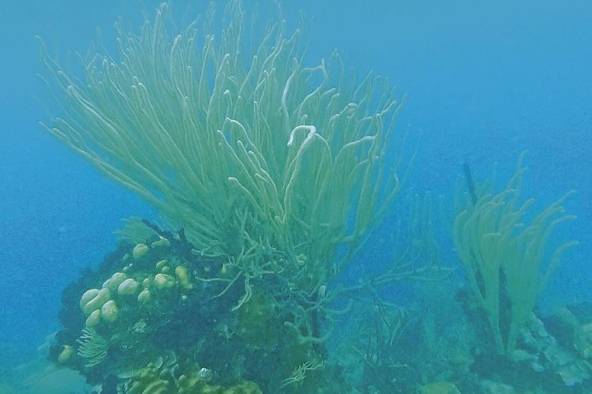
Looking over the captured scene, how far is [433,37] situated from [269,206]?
97.1 feet

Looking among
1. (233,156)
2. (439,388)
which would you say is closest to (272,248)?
(233,156)

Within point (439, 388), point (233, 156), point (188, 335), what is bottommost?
point (439, 388)

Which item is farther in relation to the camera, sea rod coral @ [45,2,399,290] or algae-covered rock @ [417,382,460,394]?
algae-covered rock @ [417,382,460,394]

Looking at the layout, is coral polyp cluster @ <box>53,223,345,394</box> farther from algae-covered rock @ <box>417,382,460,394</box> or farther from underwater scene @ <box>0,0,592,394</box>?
algae-covered rock @ <box>417,382,460,394</box>

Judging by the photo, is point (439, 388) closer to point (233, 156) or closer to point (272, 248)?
point (272, 248)

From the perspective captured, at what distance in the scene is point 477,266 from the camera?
581 cm

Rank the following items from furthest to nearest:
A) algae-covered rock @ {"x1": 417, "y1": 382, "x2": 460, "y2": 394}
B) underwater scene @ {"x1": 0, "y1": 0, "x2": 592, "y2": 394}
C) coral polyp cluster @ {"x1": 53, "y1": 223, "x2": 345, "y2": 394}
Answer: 1. algae-covered rock @ {"x1": 417, "y1": 382, "x2": 460, "y2": 394}
2. underwater scene @ {"x1": 0, "y1": 0, "x2": 592, "y2": 394}
3. coral polyp cluster @ {"x1": 53, "y1": 223, "x2": 345, "y2": 394}

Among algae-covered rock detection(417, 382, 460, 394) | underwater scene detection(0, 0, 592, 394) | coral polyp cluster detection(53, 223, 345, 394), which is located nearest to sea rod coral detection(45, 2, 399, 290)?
underwater scene detection(0, 0, 592, 394)

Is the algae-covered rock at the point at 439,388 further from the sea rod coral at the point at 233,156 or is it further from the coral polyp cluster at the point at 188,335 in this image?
the sea rod coral at the point at 233,156

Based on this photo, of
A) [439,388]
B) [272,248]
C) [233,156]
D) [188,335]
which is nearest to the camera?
[233,156]

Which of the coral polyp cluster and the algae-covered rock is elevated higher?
the coral polyp cluster

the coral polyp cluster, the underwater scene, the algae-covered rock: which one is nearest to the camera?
the coral polyp cluster

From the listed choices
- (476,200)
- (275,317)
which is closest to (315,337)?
(275,317)

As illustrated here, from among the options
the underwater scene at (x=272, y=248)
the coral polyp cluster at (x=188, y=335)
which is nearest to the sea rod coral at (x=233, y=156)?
the underwater scene at (x=272, y=248)
